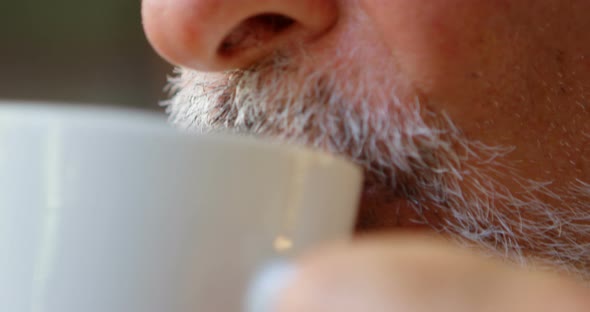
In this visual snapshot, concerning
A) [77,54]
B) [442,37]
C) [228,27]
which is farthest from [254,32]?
[77,54]

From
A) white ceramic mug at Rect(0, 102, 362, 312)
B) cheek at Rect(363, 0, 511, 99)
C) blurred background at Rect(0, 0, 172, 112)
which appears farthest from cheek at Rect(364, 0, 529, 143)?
blurred background at Rect(0, 0, 172, 112)

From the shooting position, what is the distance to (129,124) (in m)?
0.21

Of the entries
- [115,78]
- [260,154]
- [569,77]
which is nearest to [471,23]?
[569,77]

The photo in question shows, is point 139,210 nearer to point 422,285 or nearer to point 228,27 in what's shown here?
point 422,285

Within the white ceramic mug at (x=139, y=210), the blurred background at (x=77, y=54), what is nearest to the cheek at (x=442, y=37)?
the white ceramic mug at (x=139, y=210)

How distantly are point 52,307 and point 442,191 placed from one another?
0.28m

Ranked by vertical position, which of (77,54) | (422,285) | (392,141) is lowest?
(422,285)

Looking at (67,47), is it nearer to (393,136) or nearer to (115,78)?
(115,78)

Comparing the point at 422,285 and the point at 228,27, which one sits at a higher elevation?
the point at 228,27

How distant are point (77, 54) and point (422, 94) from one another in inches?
120

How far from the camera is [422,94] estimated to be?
43cm

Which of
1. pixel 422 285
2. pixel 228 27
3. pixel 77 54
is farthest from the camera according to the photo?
pixel 77 54

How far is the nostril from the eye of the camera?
0.42 m

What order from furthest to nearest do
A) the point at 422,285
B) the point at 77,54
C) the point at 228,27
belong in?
the point at 77,54, the point at 228,27, the point at 422,285
